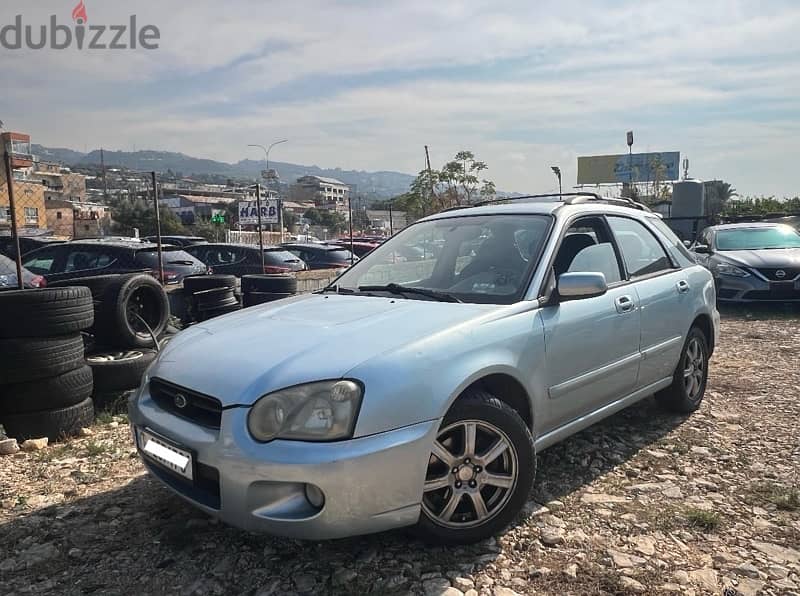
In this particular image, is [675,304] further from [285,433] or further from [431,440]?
[285,433]

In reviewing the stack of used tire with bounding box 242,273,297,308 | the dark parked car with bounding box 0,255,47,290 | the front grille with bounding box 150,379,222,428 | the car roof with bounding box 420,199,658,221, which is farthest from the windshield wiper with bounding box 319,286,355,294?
the dark parked car with bounding box 0,255,47,290

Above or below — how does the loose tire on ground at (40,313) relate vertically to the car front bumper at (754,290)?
above

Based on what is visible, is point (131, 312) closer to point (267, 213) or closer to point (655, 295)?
point (655, 295)

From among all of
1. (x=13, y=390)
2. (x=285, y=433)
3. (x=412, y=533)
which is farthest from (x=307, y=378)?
(x=13, y=390)

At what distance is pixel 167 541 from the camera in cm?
285

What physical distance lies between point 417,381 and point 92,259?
29.5 ft

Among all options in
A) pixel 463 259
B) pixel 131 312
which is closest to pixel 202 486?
pixel 463 259

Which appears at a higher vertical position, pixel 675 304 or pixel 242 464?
pixel 675 304

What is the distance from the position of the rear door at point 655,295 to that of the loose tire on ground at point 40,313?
3817 mm

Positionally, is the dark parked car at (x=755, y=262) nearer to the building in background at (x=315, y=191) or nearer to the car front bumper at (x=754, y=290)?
the car front bumper at (x=754, y=290)

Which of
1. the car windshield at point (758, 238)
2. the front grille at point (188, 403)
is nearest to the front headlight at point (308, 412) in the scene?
the front grille at point (188, 403)

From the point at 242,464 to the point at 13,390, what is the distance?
273 cm

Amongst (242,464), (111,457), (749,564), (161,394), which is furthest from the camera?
(111,457)

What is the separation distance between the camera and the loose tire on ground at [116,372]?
4.76m
